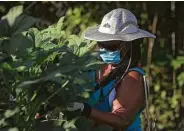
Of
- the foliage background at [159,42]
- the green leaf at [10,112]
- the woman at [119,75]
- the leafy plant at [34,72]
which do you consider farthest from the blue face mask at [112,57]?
the foliage background at [159,42]

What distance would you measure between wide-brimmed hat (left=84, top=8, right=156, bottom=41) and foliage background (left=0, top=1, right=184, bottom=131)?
3662 mm

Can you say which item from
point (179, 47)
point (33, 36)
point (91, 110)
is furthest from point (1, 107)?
point (179, 47)

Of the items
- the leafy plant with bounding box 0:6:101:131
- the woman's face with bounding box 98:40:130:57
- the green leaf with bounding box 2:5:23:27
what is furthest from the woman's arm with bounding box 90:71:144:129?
the green leaf with bounding box 2:5:23:27

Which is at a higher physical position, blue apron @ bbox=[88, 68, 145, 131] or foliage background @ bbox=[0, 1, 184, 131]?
blue apron @ bbox=[88, 68, 145, 131]

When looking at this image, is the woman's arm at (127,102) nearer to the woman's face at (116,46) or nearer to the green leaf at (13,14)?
the woman's face at (116,46)

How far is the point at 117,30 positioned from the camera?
3508mm

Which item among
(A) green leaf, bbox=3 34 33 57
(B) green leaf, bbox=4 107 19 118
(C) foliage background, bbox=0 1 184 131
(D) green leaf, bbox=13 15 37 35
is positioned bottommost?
(C) foliage background, bbox=0 1 184 131

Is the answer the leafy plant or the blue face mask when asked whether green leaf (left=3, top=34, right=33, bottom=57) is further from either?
the blue face mask

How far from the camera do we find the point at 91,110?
310 cm

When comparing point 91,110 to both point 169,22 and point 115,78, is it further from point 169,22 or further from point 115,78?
point 169,22

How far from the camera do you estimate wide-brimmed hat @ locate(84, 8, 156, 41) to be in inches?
135

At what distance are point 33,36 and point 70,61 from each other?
0.16 m

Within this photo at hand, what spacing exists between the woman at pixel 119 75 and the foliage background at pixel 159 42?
146 inches

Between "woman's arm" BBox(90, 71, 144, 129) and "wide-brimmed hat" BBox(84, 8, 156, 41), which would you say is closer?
"woman's arm" BBox(90, 71, 144, 129)
